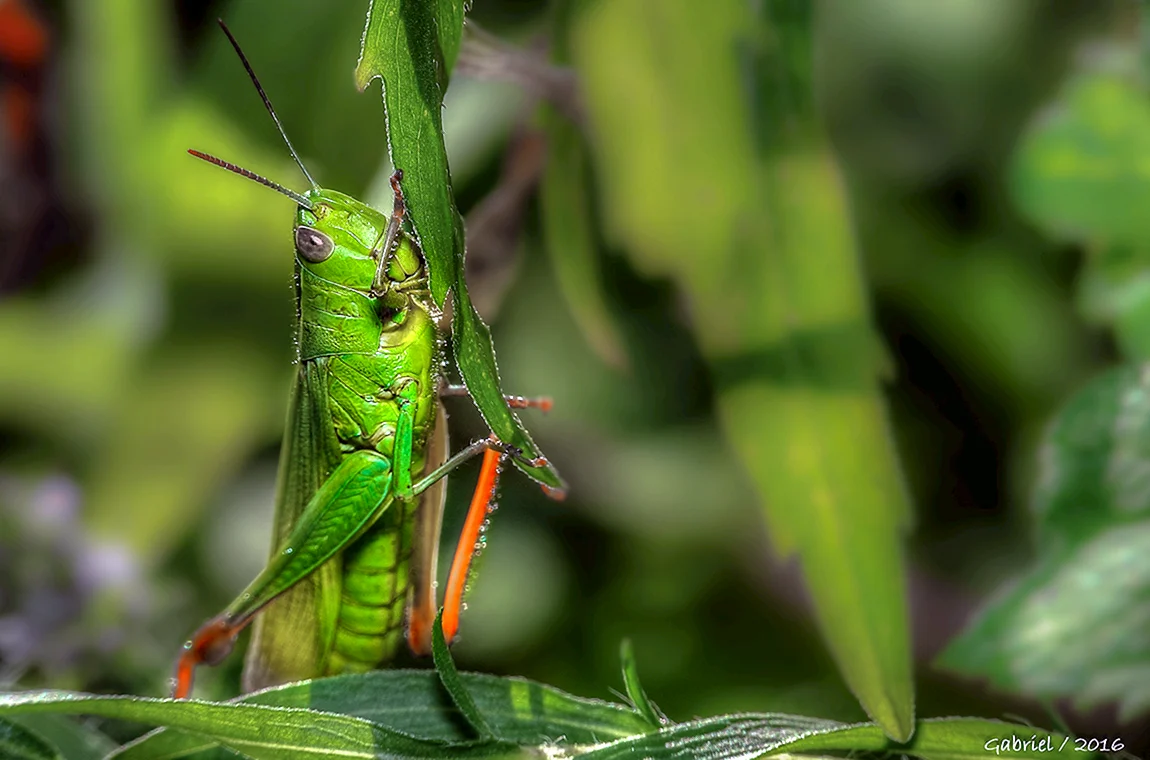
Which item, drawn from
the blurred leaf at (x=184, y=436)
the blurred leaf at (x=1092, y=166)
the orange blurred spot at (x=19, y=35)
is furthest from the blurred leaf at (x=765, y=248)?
the orange blurred spot at (x=19, y=35)

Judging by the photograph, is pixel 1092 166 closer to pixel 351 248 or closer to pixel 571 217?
pixel 571 217

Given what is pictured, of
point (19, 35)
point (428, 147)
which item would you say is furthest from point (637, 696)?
point (19, 35)

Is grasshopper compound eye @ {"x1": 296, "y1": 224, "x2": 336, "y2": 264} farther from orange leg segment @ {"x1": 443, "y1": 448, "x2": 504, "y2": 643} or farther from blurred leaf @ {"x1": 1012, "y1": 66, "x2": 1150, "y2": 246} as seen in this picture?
blurred leaf @ {"x1": 1012, "y1": 66, "x2": 1150, "y2": 246}

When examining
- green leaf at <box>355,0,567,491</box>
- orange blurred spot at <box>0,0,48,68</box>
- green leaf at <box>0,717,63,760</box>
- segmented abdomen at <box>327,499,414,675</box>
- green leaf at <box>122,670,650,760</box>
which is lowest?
green leaf at <box>0,717,63,760</box>

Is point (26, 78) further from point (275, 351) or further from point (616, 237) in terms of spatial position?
point (616, 237)

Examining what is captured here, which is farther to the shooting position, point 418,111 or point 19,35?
point 19,35

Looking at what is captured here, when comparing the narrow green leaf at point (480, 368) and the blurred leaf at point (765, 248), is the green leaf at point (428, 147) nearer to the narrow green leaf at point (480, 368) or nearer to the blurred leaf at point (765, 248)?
the narrow green leaf at point (480, 368)

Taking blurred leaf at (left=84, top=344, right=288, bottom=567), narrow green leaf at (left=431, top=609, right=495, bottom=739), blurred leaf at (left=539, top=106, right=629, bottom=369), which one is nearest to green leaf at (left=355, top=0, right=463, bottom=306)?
narrow green leaf at (left=431, top=609, right=495, bottom=739)
